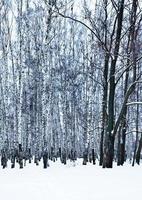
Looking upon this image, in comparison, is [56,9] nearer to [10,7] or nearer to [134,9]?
[134,9]

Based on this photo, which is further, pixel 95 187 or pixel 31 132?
pixel 31 132

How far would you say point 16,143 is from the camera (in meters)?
22.5

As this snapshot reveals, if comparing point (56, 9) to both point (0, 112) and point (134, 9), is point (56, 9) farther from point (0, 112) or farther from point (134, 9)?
point (0, 112)

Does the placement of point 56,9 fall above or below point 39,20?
below

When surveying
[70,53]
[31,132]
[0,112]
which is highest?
[70,53]

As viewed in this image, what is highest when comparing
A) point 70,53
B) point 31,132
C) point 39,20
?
point 39,20

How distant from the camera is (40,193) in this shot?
30.2 ft

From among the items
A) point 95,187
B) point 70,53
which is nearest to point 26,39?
point 70,53

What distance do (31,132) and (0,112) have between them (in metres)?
9.58

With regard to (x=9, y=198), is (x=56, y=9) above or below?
above

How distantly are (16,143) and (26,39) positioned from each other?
10.3m

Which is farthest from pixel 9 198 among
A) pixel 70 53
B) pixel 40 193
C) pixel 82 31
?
pixel 82 31

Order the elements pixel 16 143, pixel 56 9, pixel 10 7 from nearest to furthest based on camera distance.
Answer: pixel 56 9, pixel 16 143, pixel 10 7

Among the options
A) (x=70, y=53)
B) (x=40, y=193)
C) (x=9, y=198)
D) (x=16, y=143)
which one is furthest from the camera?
(x=70, y=53)
